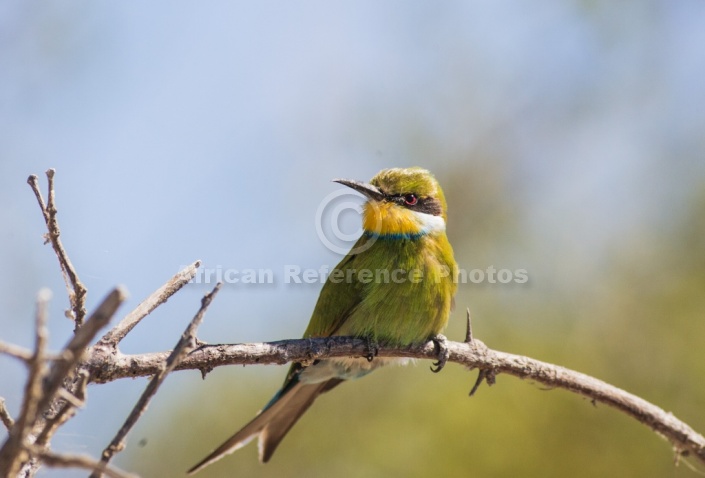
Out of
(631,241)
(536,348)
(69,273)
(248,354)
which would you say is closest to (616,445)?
(536,348)

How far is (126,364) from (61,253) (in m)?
0.34

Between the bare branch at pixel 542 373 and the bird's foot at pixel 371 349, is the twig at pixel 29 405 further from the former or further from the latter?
the bird's foot at pixel 371 349

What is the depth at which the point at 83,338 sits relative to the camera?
1.19m

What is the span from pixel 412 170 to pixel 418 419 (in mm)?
1374

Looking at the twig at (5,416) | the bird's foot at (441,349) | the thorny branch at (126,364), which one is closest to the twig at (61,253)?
the thorny branch at (126,364)

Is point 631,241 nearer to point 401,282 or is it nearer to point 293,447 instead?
point 401,282

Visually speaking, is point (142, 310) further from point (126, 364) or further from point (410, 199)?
point (410, 199)

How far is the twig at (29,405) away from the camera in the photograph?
112 cm

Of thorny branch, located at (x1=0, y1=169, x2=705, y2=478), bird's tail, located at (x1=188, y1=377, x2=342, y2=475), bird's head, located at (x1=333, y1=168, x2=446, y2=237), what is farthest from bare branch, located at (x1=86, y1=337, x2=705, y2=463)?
bird's head, located at (x1=333, y1=168, x2=446, y2=237)

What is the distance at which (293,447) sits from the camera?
414cm

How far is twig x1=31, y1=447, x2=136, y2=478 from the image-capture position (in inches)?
45.8

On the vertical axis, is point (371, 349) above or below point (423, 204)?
below

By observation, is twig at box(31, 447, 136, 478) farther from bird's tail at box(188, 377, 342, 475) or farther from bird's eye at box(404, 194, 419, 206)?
bird's eye at box(404, 194, 419, 206)

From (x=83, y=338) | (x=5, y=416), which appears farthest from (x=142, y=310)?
(x=83, y=338)
